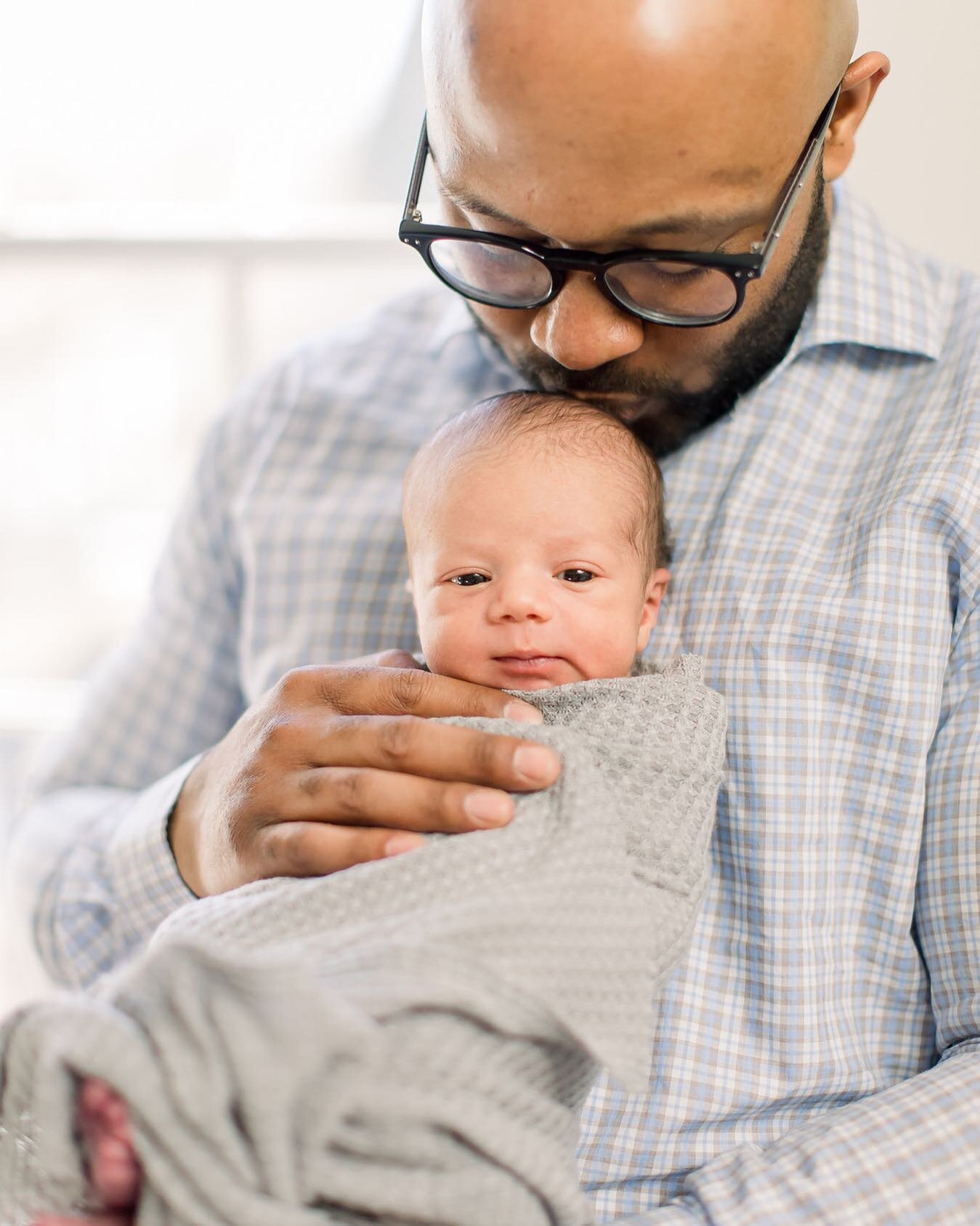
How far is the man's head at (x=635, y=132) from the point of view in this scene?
1084 mm

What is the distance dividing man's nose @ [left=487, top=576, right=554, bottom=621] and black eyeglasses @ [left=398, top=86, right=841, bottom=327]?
312 millimetres

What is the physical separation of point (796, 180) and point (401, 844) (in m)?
0.78

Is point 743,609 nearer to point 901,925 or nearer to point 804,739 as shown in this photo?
point 804,739

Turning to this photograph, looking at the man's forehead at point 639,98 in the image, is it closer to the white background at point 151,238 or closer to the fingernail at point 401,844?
the fingernail at point 401,844

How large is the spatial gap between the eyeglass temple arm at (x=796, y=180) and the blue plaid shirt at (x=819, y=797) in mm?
226

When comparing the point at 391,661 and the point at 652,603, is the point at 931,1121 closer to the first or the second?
the point at 652,603

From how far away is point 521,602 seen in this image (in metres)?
1.15

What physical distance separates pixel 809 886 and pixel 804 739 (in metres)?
0.15

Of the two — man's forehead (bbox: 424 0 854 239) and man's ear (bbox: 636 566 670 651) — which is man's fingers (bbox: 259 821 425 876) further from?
man's forehead (bbox: 424 0 854 239)

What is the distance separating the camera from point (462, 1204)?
832 millimetres

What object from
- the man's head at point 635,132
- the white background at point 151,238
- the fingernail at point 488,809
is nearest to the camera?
the fingernail at point 488,809

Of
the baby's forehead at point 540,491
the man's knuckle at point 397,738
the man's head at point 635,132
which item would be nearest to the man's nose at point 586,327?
the man's head at point 635,132

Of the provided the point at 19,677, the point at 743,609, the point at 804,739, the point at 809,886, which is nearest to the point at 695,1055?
the point at 809,886

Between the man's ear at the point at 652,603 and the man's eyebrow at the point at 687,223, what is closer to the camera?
the man's eyebrow at the point at 687,223
